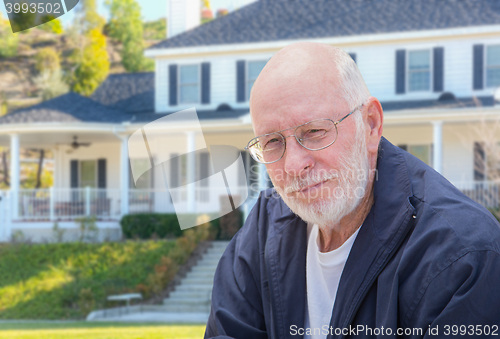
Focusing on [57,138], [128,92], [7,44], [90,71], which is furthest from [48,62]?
[57,138]

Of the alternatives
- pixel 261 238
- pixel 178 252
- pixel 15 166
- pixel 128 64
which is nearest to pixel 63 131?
pixel 15 166

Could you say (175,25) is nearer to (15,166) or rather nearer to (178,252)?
(15,166)

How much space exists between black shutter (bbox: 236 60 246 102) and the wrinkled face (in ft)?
53.1

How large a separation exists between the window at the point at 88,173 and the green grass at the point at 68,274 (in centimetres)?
647

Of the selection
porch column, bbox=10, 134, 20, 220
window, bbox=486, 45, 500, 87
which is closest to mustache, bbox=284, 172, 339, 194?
window, bbox=486, 45, 500, 87

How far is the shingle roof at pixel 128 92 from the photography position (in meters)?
20.8

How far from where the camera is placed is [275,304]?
1.85 meters

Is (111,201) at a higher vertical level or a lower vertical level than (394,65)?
lower

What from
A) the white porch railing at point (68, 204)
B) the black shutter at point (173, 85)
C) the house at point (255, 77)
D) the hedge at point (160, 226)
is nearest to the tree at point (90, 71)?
the house at point (255, 77)

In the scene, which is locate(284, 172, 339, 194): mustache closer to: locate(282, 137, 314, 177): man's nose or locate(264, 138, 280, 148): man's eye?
locate(282, 137, 314, 177): man's nose

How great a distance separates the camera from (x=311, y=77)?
5.57 feet

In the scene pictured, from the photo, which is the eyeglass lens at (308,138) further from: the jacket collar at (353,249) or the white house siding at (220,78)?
the white house siding at (220,78)

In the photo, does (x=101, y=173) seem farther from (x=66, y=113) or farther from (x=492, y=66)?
(x=492, y=66)

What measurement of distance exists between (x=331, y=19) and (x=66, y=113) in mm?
9852
